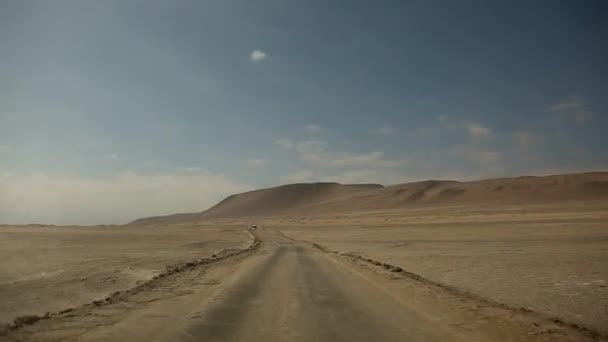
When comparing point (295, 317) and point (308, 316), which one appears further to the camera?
point (308, 316)

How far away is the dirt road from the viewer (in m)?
8.74

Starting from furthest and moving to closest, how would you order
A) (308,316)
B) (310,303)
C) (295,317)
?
(310,303)
(308,316)
(295,317)

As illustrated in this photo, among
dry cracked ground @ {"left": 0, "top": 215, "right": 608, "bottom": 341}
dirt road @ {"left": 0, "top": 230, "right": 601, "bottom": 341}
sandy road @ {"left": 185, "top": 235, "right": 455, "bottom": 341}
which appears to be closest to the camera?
sandy road @ {"left": 185, "top": 235, "right": 455, "bottom": 341}

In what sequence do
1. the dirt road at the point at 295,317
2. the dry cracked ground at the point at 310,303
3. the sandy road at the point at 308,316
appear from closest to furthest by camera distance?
the sandy road at the point at 308,316 < the dirt road at the point at 295,317 < the dry cracked ground at the point at 310,303

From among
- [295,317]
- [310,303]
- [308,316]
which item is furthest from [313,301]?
[295,317]

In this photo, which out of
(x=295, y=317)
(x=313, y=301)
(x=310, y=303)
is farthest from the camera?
(x=313, y=301)

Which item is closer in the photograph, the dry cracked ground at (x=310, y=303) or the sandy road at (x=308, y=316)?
the sandy road at (x=308, y=316)

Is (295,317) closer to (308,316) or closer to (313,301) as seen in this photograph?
(308,316)

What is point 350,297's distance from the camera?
1359 cm

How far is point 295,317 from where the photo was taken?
409 inches

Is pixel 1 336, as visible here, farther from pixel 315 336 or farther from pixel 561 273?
pixel 561 273

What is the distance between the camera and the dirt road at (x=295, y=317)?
874cm

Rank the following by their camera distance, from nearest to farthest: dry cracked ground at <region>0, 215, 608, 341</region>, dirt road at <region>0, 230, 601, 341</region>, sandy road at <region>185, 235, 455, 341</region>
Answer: sandy road at <region>185, 235, 455, 341</region>
dirt road at <region>0, 230, 601, 341</region>
dry cracked ground at <region>0, 215, 608, 341</region>

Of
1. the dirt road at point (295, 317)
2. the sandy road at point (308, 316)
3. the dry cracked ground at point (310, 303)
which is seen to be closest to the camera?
the sandy road at point (308, 316)
